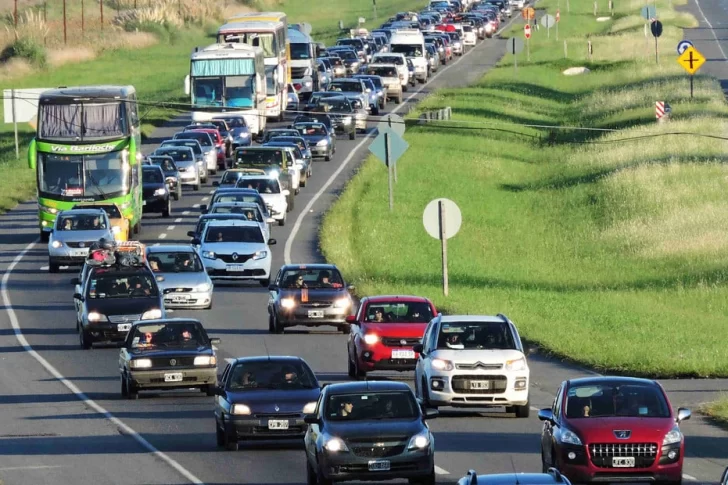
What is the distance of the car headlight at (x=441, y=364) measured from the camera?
2550 centimetres

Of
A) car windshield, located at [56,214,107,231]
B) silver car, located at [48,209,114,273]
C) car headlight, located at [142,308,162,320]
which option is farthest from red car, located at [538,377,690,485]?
car windshield, located at [56,214,107,231]

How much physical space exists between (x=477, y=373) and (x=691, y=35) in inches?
4261

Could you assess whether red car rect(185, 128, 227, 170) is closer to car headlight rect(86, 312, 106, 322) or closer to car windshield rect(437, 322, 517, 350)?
car headlight rect(86, 312, 106, 322)

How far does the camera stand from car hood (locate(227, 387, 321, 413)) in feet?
76.2

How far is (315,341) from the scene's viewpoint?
3628 centimetres

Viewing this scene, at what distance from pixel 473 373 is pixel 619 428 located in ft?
20.5

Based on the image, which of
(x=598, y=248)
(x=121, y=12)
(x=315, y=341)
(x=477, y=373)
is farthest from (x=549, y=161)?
(x=121, y=12)

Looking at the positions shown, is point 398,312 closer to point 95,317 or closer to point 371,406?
point 95,317

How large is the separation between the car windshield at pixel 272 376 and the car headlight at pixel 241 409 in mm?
541

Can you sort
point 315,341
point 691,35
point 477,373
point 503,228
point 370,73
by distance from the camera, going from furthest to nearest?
1. point 691,35
2. point 370,73
3. point 503,228
4. point 315,341
5. point 477,373

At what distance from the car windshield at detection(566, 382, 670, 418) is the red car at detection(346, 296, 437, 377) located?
9119mm

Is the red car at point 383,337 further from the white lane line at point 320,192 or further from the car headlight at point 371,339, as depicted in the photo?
the white lane line at point 320,192

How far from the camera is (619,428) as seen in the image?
19344mm

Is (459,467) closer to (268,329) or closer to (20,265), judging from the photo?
(268,329)
